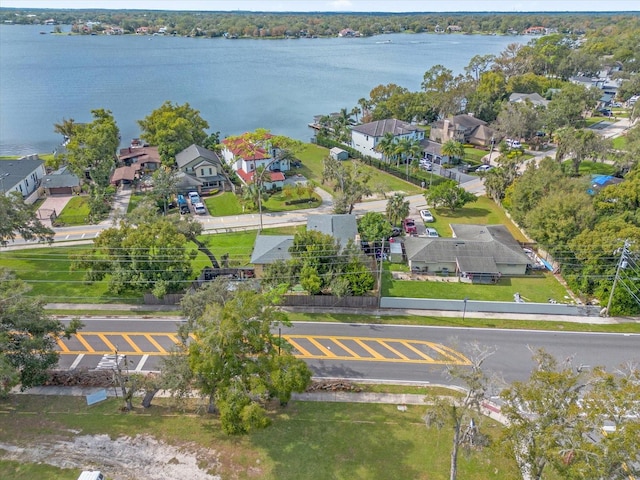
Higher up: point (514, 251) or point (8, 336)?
point (8, 336)

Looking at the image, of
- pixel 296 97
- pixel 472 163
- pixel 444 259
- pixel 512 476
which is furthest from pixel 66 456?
pixel 296 97

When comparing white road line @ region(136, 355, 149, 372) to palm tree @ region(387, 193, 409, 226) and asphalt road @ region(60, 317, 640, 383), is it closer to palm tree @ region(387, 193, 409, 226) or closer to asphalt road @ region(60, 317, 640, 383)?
asphalt road @ region(60, 317, 640, 383)

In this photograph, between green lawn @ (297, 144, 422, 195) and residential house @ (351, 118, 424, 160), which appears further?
residential house @ (351, 118, 424, 160)

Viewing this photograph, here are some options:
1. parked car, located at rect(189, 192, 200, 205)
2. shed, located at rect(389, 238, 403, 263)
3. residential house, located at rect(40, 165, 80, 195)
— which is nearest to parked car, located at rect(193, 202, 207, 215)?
parked car, located at rect(189, 192, 200, 205)

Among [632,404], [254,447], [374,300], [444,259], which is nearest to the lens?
[632,404]

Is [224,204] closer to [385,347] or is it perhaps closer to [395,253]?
[395,253]

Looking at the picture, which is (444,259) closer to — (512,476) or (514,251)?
(514,251)

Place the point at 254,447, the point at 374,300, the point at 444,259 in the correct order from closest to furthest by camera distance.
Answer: the point at 254,447, the point at 374,300, the point at 444,259

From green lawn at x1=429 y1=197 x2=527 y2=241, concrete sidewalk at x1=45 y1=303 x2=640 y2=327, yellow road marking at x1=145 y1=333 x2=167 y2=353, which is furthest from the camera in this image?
green lawn at x1=429 y1=197 x2=527 y2=241
